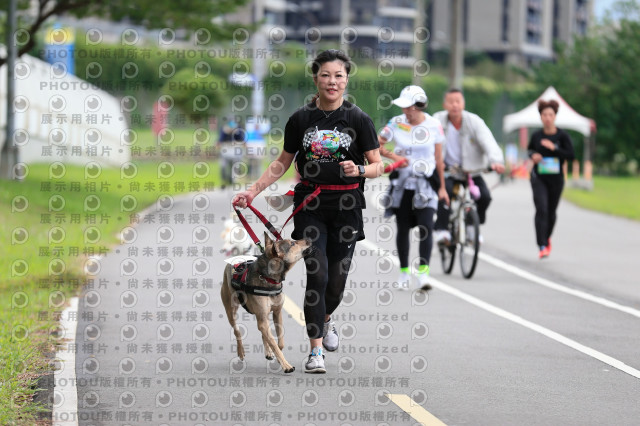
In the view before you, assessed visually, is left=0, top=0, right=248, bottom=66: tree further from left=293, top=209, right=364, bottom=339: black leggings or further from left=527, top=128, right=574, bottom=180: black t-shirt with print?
left=293, top=209, right=364, bottom=339: black leggings

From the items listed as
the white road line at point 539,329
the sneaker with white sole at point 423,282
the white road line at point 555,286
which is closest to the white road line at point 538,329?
the white road line at point 539,329

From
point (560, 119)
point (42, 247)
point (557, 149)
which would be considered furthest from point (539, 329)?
point (560, 119)

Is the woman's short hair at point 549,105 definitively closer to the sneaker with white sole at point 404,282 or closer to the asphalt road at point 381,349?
the asphalt road at point 381,349

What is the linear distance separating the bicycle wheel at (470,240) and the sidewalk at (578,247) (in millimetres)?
1091

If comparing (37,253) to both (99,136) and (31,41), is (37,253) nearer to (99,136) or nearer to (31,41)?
(31,41)

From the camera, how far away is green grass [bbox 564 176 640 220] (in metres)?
27.5

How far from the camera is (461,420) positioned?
6969 millimetres

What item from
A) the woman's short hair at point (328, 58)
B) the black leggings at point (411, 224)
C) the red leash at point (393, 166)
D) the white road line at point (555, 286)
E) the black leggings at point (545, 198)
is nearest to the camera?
the woman's short hair at point (328, 58)

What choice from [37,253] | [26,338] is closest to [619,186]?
[37,253]

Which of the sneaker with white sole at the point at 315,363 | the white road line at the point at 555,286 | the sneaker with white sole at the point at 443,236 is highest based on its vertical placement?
the sneaker with white sole at the point at 443,236

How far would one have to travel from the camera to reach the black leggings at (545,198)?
16.0 m

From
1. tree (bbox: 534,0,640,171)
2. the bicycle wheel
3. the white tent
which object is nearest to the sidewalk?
the bicycle wheel

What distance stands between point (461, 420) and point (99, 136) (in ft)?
109

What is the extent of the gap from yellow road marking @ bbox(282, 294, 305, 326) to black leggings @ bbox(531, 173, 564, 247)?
5035 mm
